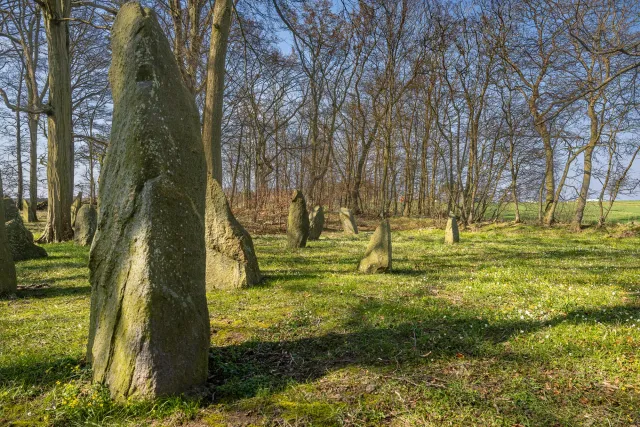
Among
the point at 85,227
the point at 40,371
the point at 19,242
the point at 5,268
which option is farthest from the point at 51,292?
the point at 85,227

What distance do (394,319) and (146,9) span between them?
4600 mm

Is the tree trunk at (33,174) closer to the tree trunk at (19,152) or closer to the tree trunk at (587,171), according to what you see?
the tree trunk at (19,152)

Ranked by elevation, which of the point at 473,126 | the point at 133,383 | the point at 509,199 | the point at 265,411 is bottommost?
the point at 265,411

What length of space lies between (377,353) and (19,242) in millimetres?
10488

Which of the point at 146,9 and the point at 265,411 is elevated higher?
Answer: the point at 146,9

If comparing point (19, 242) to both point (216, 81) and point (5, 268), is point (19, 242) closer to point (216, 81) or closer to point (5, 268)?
point (5, 268)

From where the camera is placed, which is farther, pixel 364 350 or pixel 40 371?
pixel 364 350

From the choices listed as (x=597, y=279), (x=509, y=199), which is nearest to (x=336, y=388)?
(x=597, y=279)

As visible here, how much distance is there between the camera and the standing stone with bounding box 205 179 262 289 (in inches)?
287

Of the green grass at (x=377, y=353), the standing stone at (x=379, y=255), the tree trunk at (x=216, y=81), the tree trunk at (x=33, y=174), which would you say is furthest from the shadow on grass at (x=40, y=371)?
the tree trunk at (x=33, y=174)

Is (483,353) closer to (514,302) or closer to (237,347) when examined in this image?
(514,302)

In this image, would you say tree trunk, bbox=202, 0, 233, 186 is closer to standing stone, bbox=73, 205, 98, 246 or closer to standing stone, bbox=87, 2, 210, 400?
standing stone, bbox=73, 205, 98, 246

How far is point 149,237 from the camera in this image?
3221 millimetres

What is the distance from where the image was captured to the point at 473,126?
67.3ft
